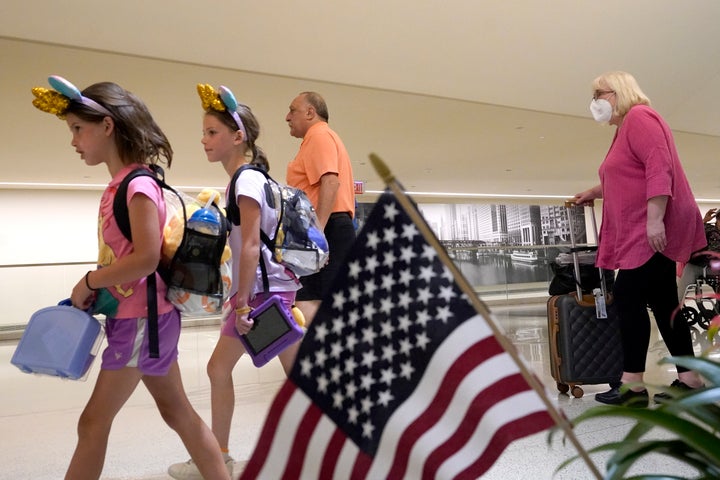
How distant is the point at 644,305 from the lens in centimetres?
278

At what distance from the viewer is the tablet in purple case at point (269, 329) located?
2006 mm

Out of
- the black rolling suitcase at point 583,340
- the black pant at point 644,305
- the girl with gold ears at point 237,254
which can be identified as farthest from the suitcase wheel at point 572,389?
the girl with gold ears at point 237,254

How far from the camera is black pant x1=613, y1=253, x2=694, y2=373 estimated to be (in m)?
2.73

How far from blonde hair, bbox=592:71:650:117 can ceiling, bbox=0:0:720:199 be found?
293 cm

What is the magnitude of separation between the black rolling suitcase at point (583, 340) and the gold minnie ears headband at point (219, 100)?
6.67 ft

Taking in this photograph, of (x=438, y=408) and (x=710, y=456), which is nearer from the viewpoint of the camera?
(x=710, y=456)

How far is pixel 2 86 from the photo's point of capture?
6.33m

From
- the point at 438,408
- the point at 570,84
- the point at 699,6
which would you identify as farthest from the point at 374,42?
the point at 438,408

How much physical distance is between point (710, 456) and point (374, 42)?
5.62 meters

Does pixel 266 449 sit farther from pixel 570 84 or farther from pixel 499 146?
pixel 499 146

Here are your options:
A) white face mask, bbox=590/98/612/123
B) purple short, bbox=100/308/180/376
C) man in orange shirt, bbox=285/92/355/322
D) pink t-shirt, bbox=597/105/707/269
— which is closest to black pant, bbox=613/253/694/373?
pink t-shirt, bbox=597/105/707/269

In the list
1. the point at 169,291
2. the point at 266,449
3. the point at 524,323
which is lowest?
the point at 524,323

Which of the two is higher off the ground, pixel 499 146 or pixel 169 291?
pixel 499 146

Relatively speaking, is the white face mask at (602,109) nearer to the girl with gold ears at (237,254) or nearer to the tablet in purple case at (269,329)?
the girl with gold ears at (237,254)
